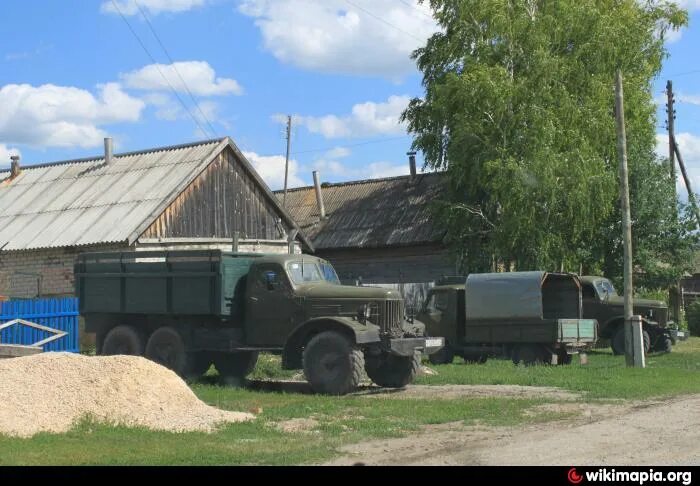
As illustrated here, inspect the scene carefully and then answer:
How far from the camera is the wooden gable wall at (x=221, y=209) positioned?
87.9 feet

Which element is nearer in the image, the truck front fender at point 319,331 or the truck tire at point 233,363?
the truck front fender at point 319,331

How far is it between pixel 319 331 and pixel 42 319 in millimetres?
8377

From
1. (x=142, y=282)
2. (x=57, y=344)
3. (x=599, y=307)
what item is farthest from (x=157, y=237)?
(x=599, y=307)

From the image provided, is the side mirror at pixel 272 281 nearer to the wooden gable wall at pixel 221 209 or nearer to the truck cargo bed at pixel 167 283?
the truck cargo bed at pixel 167 283

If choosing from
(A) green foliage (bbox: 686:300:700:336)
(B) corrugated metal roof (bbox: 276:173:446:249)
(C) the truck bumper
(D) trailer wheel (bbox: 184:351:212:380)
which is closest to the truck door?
(D) trailer wheel (bbox: 184:351:212:380)

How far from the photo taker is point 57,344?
2156cm

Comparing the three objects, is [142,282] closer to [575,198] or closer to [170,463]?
[170,463]

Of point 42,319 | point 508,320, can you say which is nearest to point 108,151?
point 42,319

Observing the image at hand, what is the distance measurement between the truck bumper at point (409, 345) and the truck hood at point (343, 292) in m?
0.78

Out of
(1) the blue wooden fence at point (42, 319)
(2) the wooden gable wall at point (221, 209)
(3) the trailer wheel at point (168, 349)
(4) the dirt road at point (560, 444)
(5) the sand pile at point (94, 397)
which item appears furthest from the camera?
(2) the wooden gable wall at point (221, 209)

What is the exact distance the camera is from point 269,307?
16438 millimetres

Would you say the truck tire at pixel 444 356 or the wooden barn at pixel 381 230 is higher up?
the wooden barn at pixel 381 230

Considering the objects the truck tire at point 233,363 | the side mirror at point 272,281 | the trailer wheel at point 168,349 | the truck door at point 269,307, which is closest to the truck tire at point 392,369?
the truck door at point 269,307

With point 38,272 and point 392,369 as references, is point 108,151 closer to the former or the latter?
point 38,272
